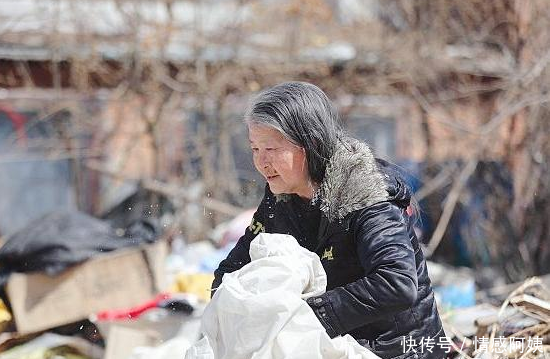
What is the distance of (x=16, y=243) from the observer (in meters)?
4.42

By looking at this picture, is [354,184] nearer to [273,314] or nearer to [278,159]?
[278,159]

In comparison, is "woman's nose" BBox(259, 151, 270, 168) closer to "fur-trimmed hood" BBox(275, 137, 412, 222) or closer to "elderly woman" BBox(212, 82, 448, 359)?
"elderly woman" BBox(212, 82, 448, 359)

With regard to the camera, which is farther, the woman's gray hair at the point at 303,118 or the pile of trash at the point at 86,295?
the pile of trash at the point at 86,295

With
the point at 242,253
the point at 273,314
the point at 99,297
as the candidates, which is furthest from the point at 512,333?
the point at 99,297

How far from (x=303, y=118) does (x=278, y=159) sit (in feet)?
0.47

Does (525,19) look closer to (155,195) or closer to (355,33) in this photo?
(355,33)

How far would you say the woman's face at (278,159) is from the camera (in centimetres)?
214

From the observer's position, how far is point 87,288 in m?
4.45

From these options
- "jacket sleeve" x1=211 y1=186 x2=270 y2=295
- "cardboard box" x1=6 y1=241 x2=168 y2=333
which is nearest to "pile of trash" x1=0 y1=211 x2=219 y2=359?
"cardboard box" x1=6 y1=241 x2=168 y2=333

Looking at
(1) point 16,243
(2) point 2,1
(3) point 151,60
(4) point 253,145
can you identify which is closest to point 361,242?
(4) point 253,145

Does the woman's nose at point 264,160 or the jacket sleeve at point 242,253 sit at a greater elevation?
the woman's nose at point 264,160

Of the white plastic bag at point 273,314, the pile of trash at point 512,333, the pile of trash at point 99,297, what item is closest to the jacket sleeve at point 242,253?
the white plastic bag at point 273,314

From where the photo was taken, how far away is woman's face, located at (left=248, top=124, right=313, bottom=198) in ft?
7.02

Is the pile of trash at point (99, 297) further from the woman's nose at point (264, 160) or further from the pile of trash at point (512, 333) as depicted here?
the woman's nose at point (264, 160)
